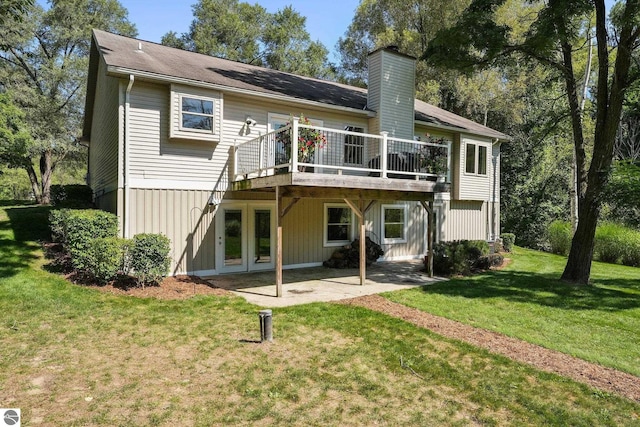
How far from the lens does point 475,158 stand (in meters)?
15.7

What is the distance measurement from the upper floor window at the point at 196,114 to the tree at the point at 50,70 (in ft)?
45.1

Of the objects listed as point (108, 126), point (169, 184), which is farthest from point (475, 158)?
point (108, 126)

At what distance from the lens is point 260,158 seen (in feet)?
31.5

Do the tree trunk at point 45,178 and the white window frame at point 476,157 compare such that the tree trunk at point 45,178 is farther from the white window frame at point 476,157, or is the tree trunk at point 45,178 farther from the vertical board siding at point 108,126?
the white window frame at point 476,157

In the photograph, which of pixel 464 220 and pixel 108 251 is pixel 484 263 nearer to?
pixel 464 220

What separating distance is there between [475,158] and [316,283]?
9.78m

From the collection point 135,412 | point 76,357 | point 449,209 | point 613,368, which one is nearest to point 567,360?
point 613,368

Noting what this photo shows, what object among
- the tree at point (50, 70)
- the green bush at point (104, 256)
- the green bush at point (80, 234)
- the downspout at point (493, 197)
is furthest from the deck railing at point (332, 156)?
the tree at point (50, 70)

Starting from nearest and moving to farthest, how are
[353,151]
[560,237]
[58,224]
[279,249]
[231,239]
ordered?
1. [279,249]
2. [58,224]
3. [231,239]
4. [353,151]
5. [560,237]

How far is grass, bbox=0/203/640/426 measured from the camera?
3744mm

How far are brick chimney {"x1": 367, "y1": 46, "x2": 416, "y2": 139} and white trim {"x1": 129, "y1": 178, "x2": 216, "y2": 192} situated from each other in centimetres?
618

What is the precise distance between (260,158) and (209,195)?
71.6 inches

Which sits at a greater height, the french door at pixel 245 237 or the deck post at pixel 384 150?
the deck post at pixel 384 150

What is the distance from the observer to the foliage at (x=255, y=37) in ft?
100
